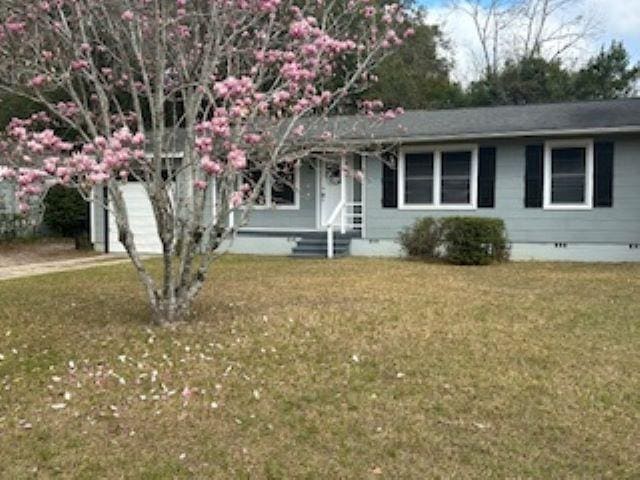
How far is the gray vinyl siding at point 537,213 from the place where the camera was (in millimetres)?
12852

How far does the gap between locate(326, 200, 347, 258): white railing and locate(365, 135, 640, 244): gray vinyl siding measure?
0.62 m

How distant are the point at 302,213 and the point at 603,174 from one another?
6803 mm

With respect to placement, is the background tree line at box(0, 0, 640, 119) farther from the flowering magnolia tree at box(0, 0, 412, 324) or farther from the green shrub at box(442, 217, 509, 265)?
the flowering magnolia tree at box(0, 0, 412, 324)

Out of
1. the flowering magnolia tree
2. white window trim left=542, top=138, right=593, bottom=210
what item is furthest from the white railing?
the flowering magnolia tree

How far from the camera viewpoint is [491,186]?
547 inches

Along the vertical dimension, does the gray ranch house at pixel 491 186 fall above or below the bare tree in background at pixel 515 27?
below

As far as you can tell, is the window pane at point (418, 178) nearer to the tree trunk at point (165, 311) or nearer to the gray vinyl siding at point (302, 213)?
the gray vinyl siding at point (302, 213)

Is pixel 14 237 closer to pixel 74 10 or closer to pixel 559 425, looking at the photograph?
pixel 74 10

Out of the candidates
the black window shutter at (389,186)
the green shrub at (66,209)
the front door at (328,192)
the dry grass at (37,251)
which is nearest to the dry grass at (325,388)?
the black window shutter at (389,186)

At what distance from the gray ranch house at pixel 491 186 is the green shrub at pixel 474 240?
90cm

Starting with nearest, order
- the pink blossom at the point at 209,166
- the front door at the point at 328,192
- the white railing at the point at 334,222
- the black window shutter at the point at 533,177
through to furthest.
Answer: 1. the pink blossom at the point at 209,166
2. the black window shutter at the point at 533,177
3. the white railing at the point at 334,222
4. the front door at the point at 328,192

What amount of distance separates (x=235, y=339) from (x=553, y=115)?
10594 mm

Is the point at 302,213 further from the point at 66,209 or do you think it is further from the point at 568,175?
the point at 66,209

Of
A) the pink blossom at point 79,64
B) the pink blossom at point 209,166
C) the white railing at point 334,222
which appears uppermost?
the pink blossom at point 79,64
